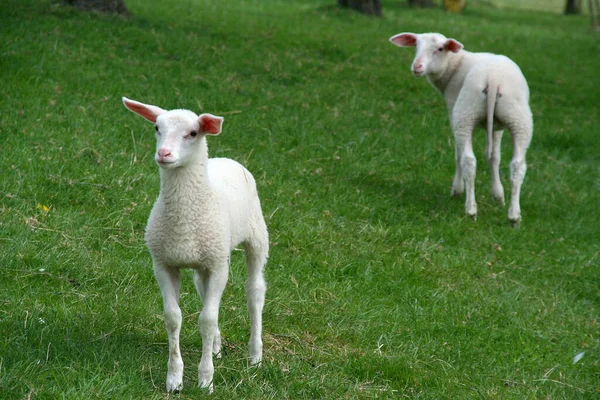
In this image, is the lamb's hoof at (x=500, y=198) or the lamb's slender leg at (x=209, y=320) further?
the lamb's hoof at (x=500, y=198)

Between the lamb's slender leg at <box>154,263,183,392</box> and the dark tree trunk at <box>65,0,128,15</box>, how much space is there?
29.4ft

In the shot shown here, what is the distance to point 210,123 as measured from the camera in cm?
414

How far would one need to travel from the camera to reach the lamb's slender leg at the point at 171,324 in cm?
428

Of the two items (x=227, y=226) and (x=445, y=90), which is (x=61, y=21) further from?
(x=227, y=226)

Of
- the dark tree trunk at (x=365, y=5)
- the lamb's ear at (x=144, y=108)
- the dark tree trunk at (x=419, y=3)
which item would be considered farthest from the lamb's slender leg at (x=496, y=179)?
the dark tree trunk at (x=419, y=3)

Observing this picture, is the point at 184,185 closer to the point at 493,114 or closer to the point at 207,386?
the point at 207,386

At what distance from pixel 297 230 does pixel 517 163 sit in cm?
270

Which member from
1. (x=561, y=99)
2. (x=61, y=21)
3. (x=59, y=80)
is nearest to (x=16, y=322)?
(x=59, y=80)

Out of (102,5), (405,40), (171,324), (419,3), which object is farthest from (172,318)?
(419,3)

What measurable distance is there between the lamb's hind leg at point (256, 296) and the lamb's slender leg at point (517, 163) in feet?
13.8

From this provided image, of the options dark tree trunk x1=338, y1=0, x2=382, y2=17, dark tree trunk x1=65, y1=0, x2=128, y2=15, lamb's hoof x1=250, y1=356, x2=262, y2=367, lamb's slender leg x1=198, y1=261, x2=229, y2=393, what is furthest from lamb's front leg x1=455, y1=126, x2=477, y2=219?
dark tree trunk x1=338, y1=0, x2=382, y2=17

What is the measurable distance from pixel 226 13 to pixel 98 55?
238 inches

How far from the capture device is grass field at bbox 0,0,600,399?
4848mm

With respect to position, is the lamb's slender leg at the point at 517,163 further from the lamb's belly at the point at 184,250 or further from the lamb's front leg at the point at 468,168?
the lamb's belly at the point at 184,250
